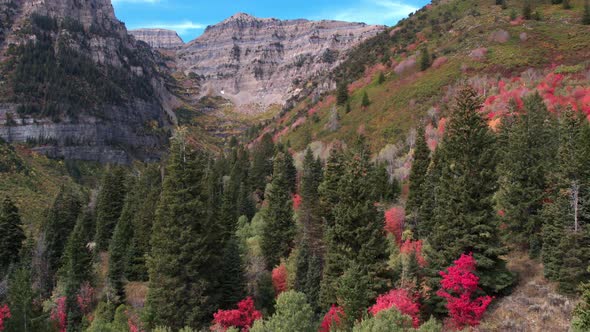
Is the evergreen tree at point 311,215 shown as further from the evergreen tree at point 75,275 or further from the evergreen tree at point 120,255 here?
the evergreen tree at point 75,275

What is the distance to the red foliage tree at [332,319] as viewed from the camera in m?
30.8

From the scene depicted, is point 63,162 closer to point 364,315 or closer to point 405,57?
point 405,57

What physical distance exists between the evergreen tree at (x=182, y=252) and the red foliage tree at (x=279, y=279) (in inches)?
460

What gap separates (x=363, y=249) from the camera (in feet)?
108

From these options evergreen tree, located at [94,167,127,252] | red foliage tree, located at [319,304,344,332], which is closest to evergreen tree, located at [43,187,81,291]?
evergreen tree, located at [94,167,127,252]

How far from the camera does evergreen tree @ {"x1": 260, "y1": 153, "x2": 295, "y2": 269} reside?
5506 centimetres

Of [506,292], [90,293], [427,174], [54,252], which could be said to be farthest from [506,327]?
[54,252]

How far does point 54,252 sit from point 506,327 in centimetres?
6969

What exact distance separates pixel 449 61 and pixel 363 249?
90.8m

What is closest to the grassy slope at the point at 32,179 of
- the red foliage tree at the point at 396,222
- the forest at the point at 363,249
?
the forest at the point at 363,249

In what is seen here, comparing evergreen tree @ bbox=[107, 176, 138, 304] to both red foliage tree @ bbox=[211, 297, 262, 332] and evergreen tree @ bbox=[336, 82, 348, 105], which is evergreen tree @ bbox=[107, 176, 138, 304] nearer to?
red foliage tree @ bbox=[211, 297, 262, 332]

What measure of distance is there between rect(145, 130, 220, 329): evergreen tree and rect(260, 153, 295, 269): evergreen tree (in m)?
16.2

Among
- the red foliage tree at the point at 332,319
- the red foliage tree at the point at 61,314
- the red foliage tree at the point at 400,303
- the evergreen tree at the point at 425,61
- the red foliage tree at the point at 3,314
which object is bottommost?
the red foliage tree at the point at 61,314

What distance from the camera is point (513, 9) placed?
12188 centimetres
